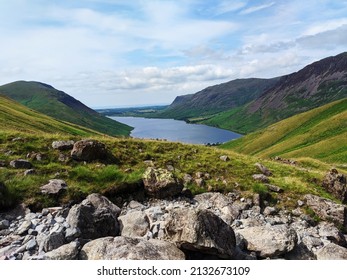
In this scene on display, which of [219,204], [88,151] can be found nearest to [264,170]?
[219,204]

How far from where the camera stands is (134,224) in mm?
15102

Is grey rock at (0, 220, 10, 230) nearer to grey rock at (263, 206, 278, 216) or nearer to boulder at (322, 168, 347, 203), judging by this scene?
grey rock at (263, 206, 278, 216)

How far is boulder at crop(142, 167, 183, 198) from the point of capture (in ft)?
64.5

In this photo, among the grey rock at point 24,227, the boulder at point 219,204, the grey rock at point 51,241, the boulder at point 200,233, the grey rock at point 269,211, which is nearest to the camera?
the grey rock at point 51,241

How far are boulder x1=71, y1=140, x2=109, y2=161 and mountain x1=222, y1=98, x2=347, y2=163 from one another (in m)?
63.7

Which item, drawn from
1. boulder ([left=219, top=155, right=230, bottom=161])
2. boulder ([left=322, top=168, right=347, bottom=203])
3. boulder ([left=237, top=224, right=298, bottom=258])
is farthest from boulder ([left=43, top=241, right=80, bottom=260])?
boulder ([left=322, top=168, right=347, bottom=203])

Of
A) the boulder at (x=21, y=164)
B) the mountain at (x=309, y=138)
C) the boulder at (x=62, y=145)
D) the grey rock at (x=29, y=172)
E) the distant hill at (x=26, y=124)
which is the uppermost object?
the distant hill at (x=26, y=124)

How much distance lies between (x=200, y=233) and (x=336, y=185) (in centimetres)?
1716

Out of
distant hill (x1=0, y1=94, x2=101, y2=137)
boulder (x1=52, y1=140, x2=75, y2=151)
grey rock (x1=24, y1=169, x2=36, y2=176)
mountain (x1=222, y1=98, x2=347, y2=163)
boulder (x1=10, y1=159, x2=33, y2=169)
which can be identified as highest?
distant hill (x1=0, y1=94, x2=101, y2=137)

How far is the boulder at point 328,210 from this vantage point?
19625 mm

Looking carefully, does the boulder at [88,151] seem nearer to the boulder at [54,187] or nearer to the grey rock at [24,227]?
the boulder at [54,187]

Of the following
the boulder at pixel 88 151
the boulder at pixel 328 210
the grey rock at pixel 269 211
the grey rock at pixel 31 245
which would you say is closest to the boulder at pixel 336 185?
the boulder at pixel 328 210

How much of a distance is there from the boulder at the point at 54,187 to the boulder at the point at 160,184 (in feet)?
17.0
